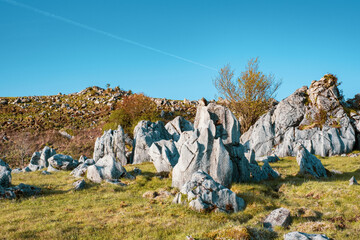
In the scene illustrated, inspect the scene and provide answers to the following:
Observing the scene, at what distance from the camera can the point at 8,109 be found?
9638 cm

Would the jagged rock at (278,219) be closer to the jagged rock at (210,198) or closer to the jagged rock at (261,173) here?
the jagged rock at (210,198)

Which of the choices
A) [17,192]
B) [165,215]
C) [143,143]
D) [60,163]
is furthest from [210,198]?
[143,143]

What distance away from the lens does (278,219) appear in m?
11.9

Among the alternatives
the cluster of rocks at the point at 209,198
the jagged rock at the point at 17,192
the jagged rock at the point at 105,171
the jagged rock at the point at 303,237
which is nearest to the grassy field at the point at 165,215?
the cluster of rocks at the point at 209,198

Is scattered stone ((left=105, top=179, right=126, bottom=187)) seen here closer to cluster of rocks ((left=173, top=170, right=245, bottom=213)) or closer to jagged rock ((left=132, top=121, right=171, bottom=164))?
cluster of rocks ((left=173, top=170, right=245, bottom=213))

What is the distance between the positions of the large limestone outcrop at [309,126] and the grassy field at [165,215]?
23.1 metres

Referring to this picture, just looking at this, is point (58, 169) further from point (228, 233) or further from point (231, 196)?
point (228, 233)

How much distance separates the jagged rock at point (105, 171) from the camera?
76.1 ft

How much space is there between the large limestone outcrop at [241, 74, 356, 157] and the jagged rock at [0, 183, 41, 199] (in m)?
31.7

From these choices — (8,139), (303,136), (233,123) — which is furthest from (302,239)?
(8,139)

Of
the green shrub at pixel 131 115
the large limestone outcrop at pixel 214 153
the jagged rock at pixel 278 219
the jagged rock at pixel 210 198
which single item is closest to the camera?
the jagged rock at pixel 278 219

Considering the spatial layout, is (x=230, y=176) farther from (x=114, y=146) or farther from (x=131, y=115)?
(x=131, y=115)

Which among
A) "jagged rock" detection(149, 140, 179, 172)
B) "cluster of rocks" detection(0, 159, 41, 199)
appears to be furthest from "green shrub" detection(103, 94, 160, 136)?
"cluster of rocks" detection(0, 159, 41, 199)

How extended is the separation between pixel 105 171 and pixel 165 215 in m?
12.4
